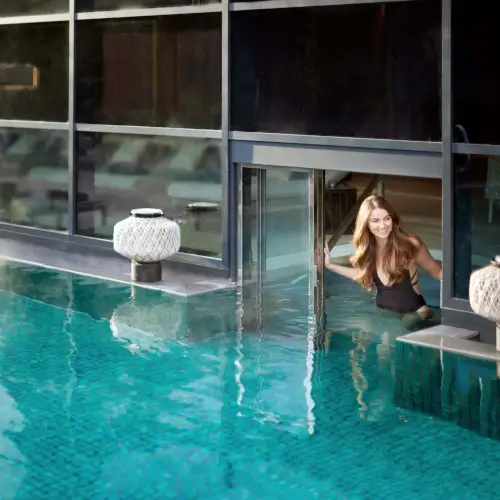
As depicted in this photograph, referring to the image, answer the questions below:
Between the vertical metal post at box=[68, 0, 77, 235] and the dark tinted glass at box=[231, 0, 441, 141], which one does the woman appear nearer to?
the dark tinted glass at box=[231, 0, 441, 141]

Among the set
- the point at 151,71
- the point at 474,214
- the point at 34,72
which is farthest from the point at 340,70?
the point at 34,72

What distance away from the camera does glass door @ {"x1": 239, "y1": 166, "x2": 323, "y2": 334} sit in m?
10.1

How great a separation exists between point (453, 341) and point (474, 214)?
1.17 meters

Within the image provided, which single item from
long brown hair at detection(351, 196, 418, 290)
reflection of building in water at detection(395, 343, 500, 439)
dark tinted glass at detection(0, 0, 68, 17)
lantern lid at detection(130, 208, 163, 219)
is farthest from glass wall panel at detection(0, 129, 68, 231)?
reflection of building in water at detection(395, 343, 500, 439)

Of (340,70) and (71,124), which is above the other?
(340,70)

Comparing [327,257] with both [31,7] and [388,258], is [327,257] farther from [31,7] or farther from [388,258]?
[31,7]

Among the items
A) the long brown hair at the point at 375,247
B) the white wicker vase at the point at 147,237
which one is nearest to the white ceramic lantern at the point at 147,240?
the white wicker vase at the point at 147,237

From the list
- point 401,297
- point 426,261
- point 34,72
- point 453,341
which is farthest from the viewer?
point 34,72

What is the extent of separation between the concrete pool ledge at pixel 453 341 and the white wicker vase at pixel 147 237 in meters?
3.23

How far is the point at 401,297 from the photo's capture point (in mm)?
9539

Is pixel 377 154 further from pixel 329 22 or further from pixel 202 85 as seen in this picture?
A: pixel 202 85

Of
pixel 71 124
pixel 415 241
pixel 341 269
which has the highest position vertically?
pixel 71 124

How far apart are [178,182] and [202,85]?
3.83ft

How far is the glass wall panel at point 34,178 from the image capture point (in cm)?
1315
